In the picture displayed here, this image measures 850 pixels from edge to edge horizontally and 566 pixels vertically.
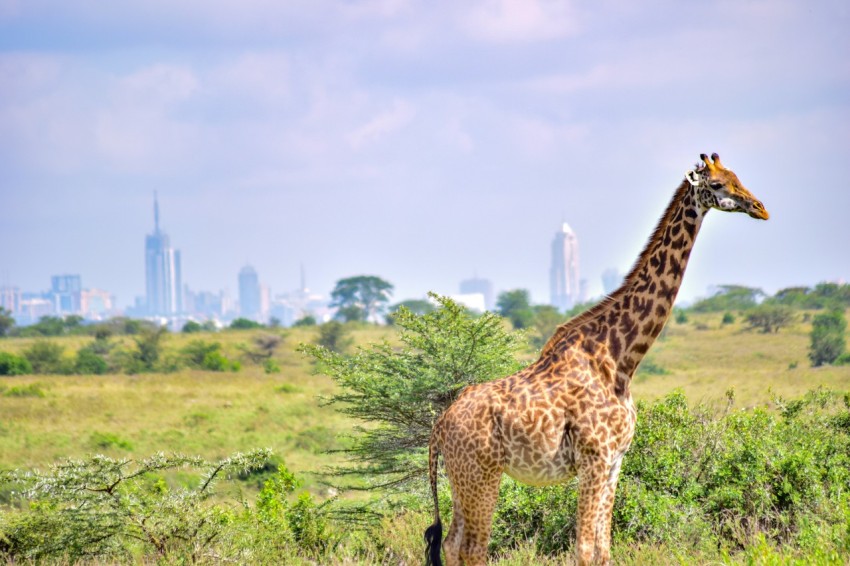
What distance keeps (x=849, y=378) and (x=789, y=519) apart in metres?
28.6

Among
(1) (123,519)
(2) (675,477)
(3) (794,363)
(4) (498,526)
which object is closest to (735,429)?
(2) (675,477)

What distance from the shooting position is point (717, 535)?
28.2 ft

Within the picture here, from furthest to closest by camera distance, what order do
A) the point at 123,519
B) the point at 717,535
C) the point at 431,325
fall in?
the point at 431,325 → the point at 123,519 → the point at 717,535

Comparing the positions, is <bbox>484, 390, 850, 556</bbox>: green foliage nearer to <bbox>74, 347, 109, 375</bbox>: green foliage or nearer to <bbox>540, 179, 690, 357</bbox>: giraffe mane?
<bbox>540, 179, 690, 357</bbox>: giraffe mane

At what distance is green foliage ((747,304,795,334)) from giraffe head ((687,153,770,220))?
4868cm

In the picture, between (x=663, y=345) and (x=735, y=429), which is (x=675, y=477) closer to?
(x=735, y=429)

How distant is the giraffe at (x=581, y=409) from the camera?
6.53 metres

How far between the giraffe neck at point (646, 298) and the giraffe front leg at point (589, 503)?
0.63 m

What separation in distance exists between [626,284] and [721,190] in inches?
36.1

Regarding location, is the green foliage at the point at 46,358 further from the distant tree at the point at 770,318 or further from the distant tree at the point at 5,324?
the distant tree at the point at 770,318

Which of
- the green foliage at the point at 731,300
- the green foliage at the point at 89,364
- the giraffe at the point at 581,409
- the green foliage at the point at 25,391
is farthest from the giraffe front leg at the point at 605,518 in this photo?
the green foliage at the point at 731,300

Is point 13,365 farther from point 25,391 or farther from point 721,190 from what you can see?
point 721,190

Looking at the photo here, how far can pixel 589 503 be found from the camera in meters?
6.53

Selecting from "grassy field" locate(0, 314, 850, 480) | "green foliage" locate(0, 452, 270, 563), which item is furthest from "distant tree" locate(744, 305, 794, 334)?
"green foliage" locate(0, 452, 270, 563)
